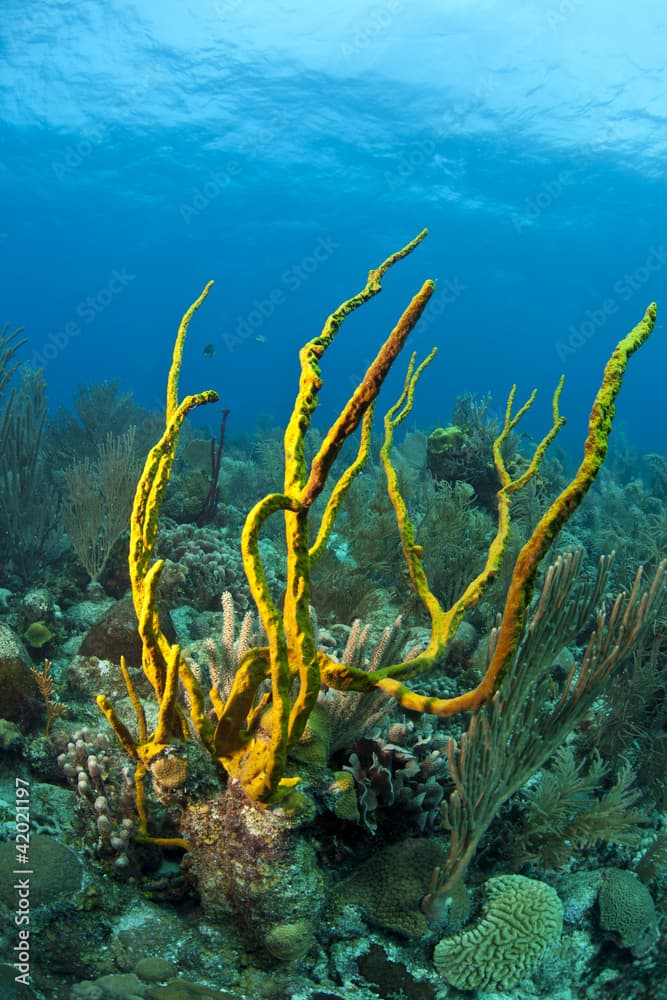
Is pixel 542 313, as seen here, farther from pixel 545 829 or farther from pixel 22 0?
pixel 545 829

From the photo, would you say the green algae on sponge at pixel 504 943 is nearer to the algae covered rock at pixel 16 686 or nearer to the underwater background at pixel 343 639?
the underwater background at pixel 343 639

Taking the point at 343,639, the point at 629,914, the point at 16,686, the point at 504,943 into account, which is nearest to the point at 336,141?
the point at 343,639

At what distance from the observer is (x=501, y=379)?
12150 cm

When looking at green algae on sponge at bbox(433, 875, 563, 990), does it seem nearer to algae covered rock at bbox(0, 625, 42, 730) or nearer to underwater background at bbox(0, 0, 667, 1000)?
underwater background at bbox(0, 0, 667, 1000)

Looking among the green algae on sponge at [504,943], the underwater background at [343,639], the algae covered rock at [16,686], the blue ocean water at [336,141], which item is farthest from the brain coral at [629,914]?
the blue ocean water at [336,141]

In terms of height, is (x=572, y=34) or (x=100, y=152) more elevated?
(x=572, y=34)

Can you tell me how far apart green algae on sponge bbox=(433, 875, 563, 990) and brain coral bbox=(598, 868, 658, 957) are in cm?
48

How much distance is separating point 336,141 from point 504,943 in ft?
122

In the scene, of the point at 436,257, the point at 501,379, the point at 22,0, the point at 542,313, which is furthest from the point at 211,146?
the point at 501,379

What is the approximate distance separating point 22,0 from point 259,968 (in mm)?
32146

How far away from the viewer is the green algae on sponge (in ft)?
7.89

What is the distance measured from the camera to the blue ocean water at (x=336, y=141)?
2294 cm

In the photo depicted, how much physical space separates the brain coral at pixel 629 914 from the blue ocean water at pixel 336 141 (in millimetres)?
9519

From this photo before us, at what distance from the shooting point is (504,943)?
8.11 ft
